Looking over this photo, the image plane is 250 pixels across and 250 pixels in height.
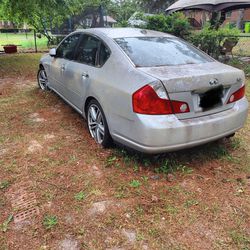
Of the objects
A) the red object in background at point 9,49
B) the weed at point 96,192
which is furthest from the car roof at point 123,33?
the red object in background at point 9,49

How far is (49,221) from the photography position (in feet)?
7.68

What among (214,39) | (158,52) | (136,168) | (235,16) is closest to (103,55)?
(158,52)

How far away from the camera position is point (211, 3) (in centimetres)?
1048

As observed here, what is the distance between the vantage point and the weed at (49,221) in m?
2.30

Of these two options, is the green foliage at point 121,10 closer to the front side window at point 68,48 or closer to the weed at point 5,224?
the front side window at point 68,48

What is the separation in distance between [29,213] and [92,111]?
63.8 inches

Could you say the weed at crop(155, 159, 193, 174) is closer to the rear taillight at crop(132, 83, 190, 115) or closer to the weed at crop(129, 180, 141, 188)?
the weed at crop(129, 180, 141, 188)

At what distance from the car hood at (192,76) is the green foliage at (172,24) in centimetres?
814

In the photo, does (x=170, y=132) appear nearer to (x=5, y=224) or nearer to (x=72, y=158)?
(x=72, y=158)

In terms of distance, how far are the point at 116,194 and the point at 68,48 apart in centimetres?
288

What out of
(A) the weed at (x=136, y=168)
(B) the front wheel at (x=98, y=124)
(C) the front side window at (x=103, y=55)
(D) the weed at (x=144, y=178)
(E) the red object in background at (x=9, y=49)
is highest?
(C) the front side window at (x=103, y=55)

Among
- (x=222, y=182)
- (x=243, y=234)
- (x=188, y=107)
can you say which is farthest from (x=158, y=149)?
(x=243, y=234)

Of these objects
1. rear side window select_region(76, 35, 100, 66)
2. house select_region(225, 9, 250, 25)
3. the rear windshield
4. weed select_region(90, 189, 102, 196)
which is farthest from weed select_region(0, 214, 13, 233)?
house select_region(225, 9, 250, 25)

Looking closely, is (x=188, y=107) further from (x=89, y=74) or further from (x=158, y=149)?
(x=89, y=74)
